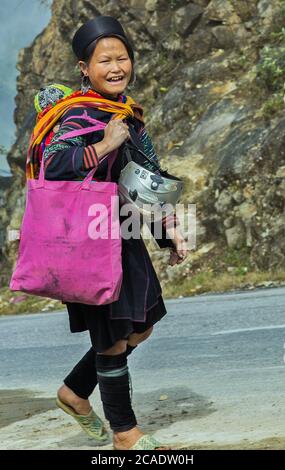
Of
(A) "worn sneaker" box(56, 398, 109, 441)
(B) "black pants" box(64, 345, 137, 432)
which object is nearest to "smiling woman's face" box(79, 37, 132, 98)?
(B) "black pants" box(64, 345, 137, 432)

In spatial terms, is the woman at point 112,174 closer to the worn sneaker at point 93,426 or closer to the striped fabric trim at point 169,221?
the striped fabric trim at point 169,221

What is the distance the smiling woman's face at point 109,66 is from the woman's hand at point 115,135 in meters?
0.29

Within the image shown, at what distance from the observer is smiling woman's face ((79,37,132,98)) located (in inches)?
160

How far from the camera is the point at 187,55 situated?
25.0 meters

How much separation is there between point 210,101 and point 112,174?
723 inches

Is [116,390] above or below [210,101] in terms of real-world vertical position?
below

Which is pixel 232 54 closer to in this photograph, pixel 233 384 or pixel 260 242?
pixel 260 242

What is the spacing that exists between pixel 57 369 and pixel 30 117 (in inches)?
1009

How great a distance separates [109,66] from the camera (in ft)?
13.3

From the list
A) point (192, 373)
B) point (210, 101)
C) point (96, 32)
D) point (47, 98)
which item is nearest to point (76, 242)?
point (96, 32)

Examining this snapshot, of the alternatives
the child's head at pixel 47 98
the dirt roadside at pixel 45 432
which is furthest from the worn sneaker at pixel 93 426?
the child's head at pixel 47 98

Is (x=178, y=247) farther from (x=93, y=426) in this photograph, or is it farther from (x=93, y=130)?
(x=93, y=426)

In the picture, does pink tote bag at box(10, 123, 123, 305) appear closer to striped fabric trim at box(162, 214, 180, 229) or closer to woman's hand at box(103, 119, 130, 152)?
woman's hand at box(103, 119, 130, 152)

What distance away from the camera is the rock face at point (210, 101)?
1678 cm
